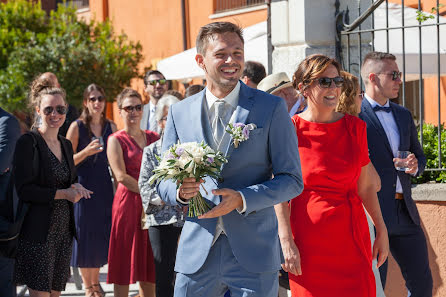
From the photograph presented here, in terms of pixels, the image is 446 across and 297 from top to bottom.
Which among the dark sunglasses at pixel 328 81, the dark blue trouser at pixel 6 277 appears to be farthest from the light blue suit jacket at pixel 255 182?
the dark blue trouser at pixel 6 277

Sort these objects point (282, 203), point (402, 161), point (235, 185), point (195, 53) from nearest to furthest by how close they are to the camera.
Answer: point (235, 185)
point (282, 203)
point (402, 161)
point (195, 53)

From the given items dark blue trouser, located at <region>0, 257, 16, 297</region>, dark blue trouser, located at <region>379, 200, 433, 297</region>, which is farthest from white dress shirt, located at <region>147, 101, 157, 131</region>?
dark blue trouser, located at <region>379, 200, 433, 297</region>

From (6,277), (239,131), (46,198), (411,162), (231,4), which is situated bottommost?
(6,277)

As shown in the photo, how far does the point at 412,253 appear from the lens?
20.4ft

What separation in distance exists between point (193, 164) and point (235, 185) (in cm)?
32

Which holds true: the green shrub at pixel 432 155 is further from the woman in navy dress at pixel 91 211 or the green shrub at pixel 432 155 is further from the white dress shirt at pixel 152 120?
the woman in navy dress at pixel 91 211

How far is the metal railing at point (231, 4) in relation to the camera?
23.5m

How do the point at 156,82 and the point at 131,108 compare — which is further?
the point at 156,82

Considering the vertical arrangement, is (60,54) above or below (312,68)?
above

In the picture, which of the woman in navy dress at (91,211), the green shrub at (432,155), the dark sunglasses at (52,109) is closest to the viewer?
the dark sunglasses at (52,109)

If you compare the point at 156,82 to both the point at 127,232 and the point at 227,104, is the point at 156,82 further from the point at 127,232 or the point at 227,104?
the point at 227,104

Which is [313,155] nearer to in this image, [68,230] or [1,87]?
[68,230]

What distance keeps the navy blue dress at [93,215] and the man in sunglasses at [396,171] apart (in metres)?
3.43

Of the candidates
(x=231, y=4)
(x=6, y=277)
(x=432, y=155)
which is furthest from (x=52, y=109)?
(x=231, y=4)
